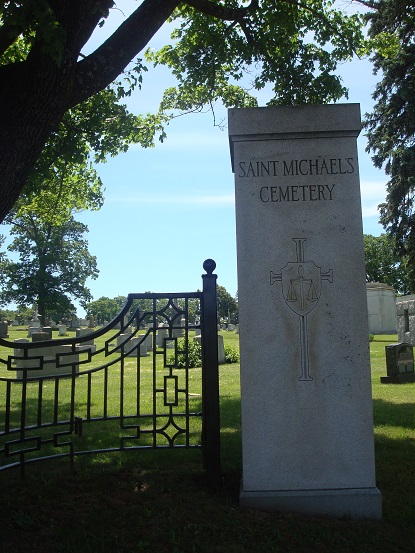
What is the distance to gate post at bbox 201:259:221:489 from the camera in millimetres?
A: 4180

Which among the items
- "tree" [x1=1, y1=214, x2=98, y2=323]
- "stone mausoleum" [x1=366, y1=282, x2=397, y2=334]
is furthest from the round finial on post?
"tree" [x1=1, y1=214, x2=98, y2=323]

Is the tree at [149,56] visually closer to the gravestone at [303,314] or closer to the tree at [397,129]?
the gravestone at [303,314]

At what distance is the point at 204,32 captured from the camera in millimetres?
9078

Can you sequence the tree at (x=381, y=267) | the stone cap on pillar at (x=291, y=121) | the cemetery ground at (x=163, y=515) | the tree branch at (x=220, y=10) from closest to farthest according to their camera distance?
the cemetery ground at (x=163, y=515) < the stone cap on pillar at (x=291, y=121) < the tree branch at (x=220, y=10) < the tree at (x=381, y=267)

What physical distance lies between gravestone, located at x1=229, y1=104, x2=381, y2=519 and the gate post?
1.33 feet

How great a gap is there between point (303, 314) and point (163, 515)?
178 cm

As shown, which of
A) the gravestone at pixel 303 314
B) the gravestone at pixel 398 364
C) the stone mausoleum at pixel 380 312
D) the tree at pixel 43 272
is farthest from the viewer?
the tree at pixel 43 272

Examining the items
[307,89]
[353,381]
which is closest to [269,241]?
[353,381]

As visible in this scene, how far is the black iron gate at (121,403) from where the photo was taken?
14.0 ft

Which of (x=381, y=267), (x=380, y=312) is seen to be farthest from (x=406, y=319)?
(x=381, y=267)

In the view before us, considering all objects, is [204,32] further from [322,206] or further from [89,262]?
[89,262]

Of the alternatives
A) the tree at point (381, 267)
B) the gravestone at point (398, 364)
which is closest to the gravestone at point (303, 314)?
the gravestone at point (398, 364)

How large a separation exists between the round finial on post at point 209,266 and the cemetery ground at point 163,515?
1769mm

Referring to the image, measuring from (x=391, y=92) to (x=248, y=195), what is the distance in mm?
20354
